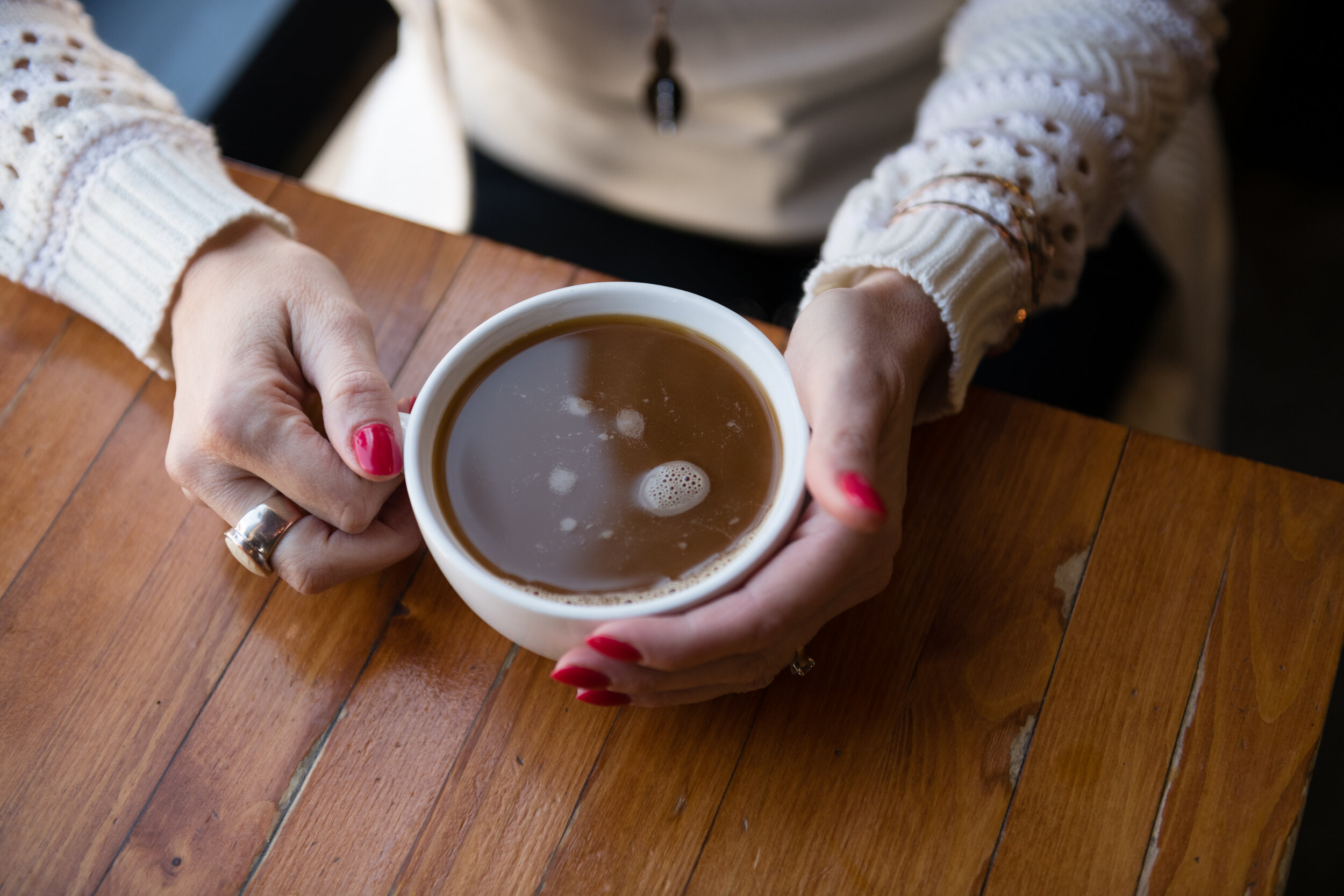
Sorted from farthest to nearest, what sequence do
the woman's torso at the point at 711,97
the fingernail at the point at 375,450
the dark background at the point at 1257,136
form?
the dark background at the point at 1257,136 → the woman's torso at the point at 711,97 → the fingernail at the point at 375,450

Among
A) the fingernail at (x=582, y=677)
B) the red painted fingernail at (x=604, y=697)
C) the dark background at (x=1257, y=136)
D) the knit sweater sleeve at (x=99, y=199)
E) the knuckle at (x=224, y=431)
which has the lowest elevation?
the dark background at (x=1257, y=136)

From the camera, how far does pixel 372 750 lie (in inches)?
27.1

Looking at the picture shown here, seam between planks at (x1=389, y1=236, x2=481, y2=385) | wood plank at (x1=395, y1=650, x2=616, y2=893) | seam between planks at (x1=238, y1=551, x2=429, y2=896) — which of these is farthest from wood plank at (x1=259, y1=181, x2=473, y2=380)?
wood plank at (x1=395, y1=650, x2=616, y2=893)

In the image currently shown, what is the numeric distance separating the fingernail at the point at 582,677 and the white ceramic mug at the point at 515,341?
2 cm

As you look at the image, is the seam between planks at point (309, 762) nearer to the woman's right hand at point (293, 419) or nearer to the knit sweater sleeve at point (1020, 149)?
the woman's right hand at point (293, 419)

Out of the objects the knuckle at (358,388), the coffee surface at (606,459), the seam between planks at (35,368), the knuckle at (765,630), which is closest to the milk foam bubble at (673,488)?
the coffee surface at (606,459)

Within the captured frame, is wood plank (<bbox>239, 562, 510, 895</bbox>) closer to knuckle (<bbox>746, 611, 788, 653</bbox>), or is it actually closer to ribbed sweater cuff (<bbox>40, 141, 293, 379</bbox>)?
knuckle (<bbox>746, 611, 788, 653</bbox>)

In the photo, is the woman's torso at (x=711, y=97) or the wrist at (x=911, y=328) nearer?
the wrist at (x=911, y=328)

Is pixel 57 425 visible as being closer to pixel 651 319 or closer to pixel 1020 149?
pixel 651 319

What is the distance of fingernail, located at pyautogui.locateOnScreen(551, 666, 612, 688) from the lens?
1.99 ft

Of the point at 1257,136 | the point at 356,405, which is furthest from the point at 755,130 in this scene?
the point at 1257,136

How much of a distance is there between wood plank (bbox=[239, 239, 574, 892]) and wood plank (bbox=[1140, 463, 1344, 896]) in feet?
1.72

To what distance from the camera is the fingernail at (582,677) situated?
607 millimetres

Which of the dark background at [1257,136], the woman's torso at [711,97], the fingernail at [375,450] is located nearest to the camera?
the fingernail at [375,450]
